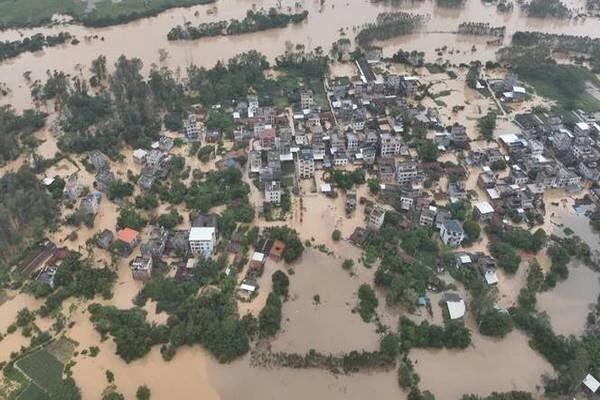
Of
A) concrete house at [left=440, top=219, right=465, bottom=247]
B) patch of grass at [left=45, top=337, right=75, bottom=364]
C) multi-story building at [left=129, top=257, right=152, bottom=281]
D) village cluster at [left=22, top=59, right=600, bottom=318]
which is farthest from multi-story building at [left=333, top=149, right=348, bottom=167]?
patch of grass at [left=45, top=337, right=75, bottom=364]

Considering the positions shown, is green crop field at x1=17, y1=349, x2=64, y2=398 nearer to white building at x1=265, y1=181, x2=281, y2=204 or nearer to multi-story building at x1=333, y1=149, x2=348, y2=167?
white building at x1=265, y1=181, x2=281, y2=204


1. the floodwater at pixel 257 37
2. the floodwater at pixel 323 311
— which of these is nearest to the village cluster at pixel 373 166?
the floodwater at pixel 323 311

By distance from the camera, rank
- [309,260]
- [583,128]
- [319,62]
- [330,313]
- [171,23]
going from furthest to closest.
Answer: [171,23], [319,62], [583,128], [309,260], [330,313]

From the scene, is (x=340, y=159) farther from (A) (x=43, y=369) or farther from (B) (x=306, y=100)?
(A) (x=43, y=369)

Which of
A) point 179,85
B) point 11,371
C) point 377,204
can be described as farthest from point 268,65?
point 11,371

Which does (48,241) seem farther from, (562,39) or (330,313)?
(562,39)

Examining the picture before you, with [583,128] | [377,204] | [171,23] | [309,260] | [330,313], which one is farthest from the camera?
[171,23]

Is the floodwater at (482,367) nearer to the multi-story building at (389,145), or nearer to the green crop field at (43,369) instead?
the multi-story building at (389,145)

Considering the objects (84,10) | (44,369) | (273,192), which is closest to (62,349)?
(44,369)
